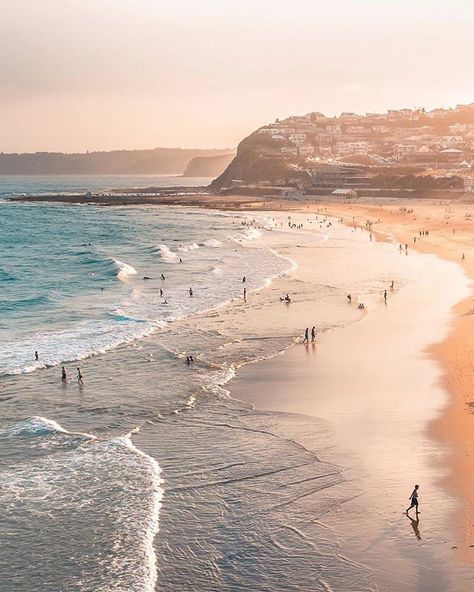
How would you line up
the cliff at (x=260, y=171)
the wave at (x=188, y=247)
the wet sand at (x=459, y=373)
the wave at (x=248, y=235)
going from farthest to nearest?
the cliff at (x=260, y=171)
the wave at (x=248, y=235)
the wave at (x=188, y=247)
the wet sand at (x=459, y=373)

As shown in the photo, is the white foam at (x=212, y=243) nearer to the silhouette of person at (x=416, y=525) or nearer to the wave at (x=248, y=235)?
the wave at (x=248, y=235)

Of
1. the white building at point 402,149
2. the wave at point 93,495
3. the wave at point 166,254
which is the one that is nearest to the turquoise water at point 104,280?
the wave at point 166,254

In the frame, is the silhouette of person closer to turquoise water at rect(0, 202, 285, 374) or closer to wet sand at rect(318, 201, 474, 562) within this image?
wet sand at rect(318, 201, 474, 562)

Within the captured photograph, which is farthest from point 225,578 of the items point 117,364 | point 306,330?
point 306,330

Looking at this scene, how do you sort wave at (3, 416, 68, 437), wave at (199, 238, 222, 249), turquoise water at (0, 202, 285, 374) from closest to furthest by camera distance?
1. wave at (3, 416, 68, 437)
2. turquoise water at (0, 202, 285, 374)
3. wave at (199, 238, 222, 249)

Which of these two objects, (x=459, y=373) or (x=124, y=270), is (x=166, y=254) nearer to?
(x=124, y=270)

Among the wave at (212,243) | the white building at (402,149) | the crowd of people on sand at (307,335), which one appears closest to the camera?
the crowd of people on sand at (307,335)

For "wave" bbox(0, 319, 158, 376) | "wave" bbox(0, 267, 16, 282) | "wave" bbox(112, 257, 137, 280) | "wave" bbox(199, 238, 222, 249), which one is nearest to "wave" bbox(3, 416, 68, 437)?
"wave" bbox(0, 319, 158, 376)
